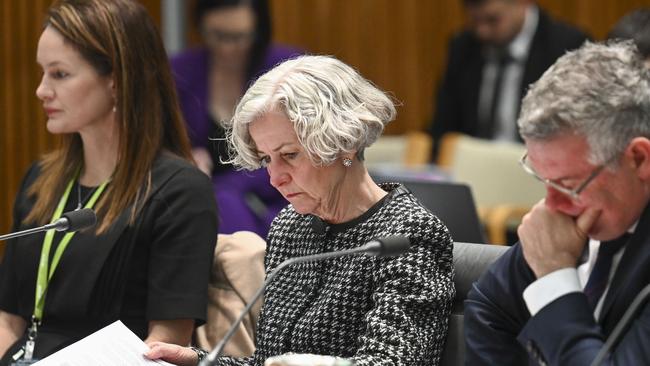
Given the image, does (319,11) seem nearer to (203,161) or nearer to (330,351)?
→ (203,161)

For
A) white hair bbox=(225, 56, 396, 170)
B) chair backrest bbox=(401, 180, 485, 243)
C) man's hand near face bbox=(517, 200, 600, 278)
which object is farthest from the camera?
chair backrest bbox=(401, 180, 485, 243)

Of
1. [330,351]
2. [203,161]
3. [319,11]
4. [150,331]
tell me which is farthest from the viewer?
[319,11]

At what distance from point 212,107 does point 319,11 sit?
3.02 metres

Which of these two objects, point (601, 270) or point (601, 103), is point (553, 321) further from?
point (601, 103)

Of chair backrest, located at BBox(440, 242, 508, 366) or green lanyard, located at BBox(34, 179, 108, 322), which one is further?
green lanyard, located at BBox(34, 179, 108, 322)

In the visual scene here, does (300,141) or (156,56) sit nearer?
(300,141)

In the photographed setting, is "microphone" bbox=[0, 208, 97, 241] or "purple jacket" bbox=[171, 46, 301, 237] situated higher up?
"microphone" bbox=[0, 208, 97, 241]

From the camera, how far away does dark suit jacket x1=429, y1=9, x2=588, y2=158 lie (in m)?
6.54

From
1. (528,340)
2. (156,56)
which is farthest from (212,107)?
(528,340)

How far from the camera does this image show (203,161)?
4.99 meters

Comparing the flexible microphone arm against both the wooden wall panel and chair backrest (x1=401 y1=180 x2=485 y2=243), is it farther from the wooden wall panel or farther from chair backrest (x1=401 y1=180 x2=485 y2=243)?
the wooden wall panel

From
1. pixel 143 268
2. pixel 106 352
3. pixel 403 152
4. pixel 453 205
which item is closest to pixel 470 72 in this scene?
pixel 403 152

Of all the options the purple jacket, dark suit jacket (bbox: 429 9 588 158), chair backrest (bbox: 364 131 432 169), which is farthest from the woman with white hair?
chair backrest (bbox: 364 131 432 169)

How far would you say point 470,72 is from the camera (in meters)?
7.00
